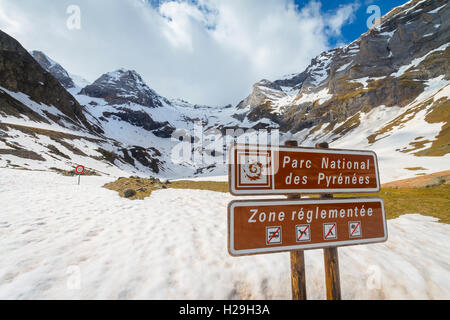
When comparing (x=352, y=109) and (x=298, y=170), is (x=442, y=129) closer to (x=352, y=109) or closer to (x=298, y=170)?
(x=352, y=109)

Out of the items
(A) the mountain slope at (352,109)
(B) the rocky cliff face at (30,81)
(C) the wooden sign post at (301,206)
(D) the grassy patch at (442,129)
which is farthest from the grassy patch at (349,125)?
(B) the rocky cliff face at (30,81)

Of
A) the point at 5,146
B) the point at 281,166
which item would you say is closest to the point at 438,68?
the point at 281,166

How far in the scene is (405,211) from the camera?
948cm

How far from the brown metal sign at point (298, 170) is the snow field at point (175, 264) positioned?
7.91 feet

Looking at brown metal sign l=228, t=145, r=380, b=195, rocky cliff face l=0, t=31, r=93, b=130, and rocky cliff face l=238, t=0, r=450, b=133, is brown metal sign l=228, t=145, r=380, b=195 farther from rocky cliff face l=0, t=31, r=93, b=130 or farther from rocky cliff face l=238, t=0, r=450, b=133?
rocky cliff face l=238, t=0, r=450, b=133

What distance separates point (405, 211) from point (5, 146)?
52031 millimetres

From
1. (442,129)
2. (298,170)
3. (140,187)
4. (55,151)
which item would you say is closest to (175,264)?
(298,170)

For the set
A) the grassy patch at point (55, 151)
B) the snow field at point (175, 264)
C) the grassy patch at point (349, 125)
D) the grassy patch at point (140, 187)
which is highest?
the grassy patch at point (349, 125)

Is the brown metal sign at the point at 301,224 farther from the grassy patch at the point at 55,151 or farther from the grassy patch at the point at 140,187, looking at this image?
the grassy patch at the point at 55,151

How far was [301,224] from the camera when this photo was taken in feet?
9.75

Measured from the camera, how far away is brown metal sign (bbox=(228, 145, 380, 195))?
2.88 metres

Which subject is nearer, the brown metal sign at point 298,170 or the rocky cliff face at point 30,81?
the brown metal sign at point 298,170

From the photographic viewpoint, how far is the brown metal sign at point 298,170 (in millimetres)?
2879
